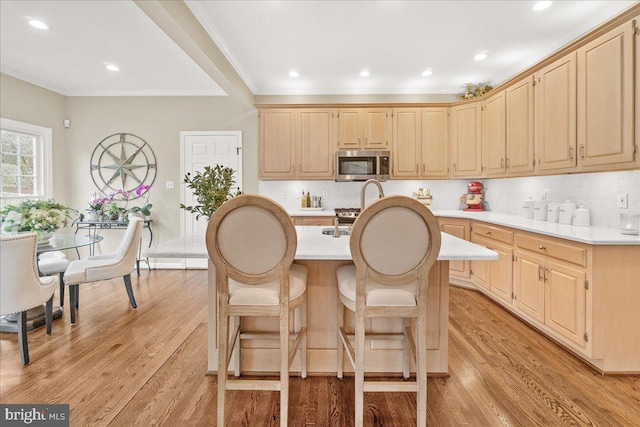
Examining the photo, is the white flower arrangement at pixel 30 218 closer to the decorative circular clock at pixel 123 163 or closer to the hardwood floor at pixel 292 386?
the hardwood floor at pixel 292 386

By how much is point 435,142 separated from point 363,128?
3.45 feet

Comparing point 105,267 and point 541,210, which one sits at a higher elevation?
point 541,210

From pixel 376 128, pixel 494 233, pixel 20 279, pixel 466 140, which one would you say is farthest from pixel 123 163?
pixel 494 233

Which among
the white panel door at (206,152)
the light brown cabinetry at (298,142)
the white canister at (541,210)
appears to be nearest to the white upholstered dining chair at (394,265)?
the white canister at (541,210)

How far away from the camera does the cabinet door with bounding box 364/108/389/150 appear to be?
4625 millimetres

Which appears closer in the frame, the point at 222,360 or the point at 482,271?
the point at 222,360

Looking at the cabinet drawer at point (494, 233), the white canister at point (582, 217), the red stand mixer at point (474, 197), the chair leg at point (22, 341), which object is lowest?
the chair leg at point (22, 341)

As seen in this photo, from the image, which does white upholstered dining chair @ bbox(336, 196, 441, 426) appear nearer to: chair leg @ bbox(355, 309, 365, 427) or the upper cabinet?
chair leg @ bbox(355, 309, 365, 427)

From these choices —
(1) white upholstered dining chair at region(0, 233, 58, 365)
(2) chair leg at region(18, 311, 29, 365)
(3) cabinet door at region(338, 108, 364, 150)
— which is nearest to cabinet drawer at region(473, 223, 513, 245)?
(3) cabinet door at region(338, 108, 364, 150)

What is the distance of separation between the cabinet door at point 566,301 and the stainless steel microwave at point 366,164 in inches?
95.6

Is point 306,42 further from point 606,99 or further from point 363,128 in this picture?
point 606,99

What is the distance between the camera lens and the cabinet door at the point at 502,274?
310 cm

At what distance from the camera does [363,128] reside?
15.2 feet

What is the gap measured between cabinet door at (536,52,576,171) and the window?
19.9ft
